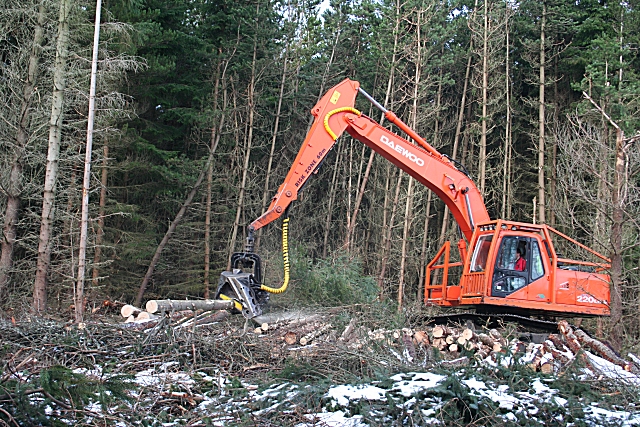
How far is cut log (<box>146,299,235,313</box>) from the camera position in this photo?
9998 millimetres

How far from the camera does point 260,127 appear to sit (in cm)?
2464

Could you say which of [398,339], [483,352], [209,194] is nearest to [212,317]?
[398,339]

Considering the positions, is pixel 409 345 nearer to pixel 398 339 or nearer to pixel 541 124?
pixel 398 339

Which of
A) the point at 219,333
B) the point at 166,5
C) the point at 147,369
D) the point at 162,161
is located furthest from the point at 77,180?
the point at 147,369

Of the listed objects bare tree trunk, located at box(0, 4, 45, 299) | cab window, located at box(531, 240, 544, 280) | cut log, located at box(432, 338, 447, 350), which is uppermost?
bare tree trunk, located at box(0, 4, 45, 299)

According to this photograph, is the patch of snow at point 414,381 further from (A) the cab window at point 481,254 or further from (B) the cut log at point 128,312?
(B) the cut log at point 128,312

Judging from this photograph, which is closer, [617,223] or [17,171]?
[617,223]

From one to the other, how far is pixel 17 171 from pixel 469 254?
9.29m

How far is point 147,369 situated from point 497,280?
18.9 feet

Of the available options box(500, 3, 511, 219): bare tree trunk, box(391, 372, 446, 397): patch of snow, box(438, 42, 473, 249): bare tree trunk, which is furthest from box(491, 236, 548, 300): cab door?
box(438, 42, 473, 249): bare tree trunk

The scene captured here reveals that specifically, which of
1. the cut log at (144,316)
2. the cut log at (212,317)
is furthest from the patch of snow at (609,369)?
the cut log at (144,316)

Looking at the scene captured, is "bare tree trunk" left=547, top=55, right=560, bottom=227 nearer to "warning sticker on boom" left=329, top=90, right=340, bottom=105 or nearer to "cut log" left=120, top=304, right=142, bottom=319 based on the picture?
"warning sticker on boom" left=329, top=90, right=340, bottom=105

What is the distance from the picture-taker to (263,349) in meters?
8.62

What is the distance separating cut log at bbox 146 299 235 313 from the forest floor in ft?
1.76
